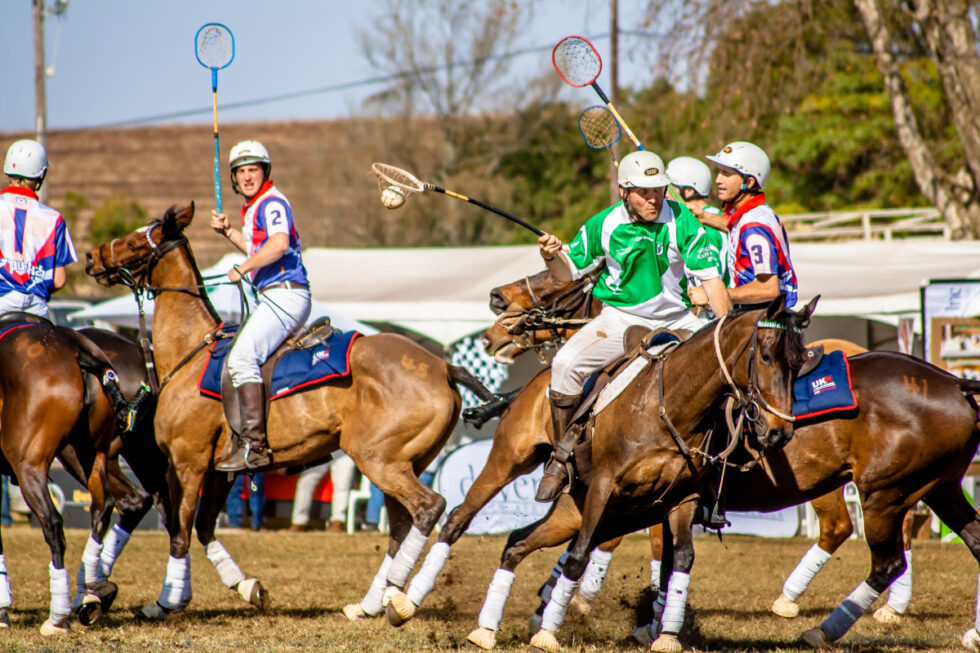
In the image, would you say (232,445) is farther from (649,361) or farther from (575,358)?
(649,361)

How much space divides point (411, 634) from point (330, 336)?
2.20 meters

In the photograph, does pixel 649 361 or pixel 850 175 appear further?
pixel 850 175

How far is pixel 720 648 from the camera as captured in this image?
6.82 m

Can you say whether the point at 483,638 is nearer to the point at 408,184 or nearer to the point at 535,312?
the point at 535,312

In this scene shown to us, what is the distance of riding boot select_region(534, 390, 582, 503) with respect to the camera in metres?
6.66

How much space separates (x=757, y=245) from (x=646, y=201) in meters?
0.76

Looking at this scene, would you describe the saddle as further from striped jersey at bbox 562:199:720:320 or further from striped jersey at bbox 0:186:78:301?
striped jersey at bbox 562:199:720:320

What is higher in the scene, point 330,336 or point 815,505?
point 330,336

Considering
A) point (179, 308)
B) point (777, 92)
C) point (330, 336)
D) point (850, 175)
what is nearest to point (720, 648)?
point (330, 336)

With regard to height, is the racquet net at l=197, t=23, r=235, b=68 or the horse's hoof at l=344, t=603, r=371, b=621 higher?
the racquet net at l=197, t=23, r=235, b=68

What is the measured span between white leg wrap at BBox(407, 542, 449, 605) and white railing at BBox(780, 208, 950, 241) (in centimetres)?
1443

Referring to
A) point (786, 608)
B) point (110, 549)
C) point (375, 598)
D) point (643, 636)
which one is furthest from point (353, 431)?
point (786, 608)

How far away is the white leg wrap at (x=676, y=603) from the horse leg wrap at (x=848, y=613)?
128 centimetres

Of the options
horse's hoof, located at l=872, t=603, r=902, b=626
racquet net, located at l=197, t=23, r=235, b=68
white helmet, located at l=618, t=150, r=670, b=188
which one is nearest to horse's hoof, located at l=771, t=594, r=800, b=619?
horse's hoof, located at l=872, t=603, r=902, b=626
